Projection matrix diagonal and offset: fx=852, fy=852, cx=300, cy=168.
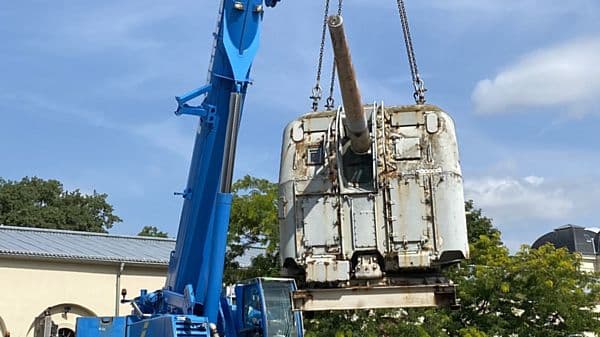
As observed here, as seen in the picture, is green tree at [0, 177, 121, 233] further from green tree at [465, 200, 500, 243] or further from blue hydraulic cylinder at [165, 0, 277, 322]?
blue hydraulic cylinder at [165, 0, 277, 322]

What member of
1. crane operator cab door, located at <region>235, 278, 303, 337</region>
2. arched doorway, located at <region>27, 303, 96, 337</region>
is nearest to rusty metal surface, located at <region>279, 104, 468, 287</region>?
crane operator cab door, located at <region>235, 278, 303, 337</region>

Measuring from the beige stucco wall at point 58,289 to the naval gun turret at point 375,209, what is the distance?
69.2ft

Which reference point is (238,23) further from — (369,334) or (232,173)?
(369,334)

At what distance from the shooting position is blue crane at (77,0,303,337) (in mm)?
Answer: 12203

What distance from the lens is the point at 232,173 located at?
12.3 m

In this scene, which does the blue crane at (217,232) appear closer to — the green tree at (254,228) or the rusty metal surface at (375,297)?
the rusty metal surface at (375,297)

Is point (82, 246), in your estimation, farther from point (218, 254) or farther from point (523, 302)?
point (218, 254)

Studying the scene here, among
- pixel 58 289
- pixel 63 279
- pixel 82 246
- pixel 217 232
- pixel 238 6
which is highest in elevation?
pixel 238 6

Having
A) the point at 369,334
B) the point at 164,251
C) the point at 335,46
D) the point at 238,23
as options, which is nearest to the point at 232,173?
the point at 238,23

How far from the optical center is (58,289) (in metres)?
30.5

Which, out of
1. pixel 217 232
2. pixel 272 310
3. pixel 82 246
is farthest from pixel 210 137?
pixel 82 246

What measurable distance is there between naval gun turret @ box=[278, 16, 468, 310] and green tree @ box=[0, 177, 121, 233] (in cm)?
5081

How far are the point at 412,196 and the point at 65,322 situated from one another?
75.4 ft

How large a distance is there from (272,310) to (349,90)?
154 inches
